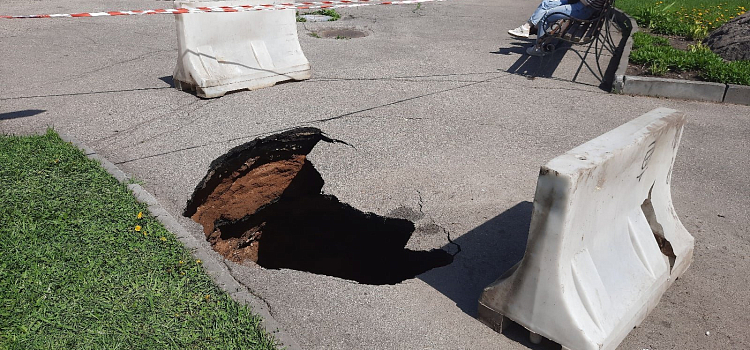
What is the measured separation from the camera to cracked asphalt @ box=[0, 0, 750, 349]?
371cm

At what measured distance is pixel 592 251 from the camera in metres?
3.42

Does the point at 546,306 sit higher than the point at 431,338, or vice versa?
the point at 546,306

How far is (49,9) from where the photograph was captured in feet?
40.1

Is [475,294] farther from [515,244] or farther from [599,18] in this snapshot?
[599,18]

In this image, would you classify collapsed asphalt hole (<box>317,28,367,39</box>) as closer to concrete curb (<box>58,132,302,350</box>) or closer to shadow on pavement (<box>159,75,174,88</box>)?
shadow on pavement (<box>159,75,174,88</box>)

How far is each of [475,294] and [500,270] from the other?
0.36m

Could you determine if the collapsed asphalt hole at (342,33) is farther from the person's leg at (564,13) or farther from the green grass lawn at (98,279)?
the green grass lawn at (98,279)

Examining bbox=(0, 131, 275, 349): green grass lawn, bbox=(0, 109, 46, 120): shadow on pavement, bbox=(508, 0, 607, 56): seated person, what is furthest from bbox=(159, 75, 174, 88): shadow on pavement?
bbox=(508, 0, 607, 56): seated person

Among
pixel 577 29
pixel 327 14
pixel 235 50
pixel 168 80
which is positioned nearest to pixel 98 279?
pixel 235 50

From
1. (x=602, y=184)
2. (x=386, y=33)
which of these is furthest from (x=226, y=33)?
(x=602, y=184)

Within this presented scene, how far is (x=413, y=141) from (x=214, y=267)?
3.01 m

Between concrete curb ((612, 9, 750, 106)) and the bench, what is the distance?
82 centimetres

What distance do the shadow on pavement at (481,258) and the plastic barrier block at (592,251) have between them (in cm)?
35

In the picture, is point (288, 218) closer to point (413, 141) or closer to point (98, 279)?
point (413, 141)
